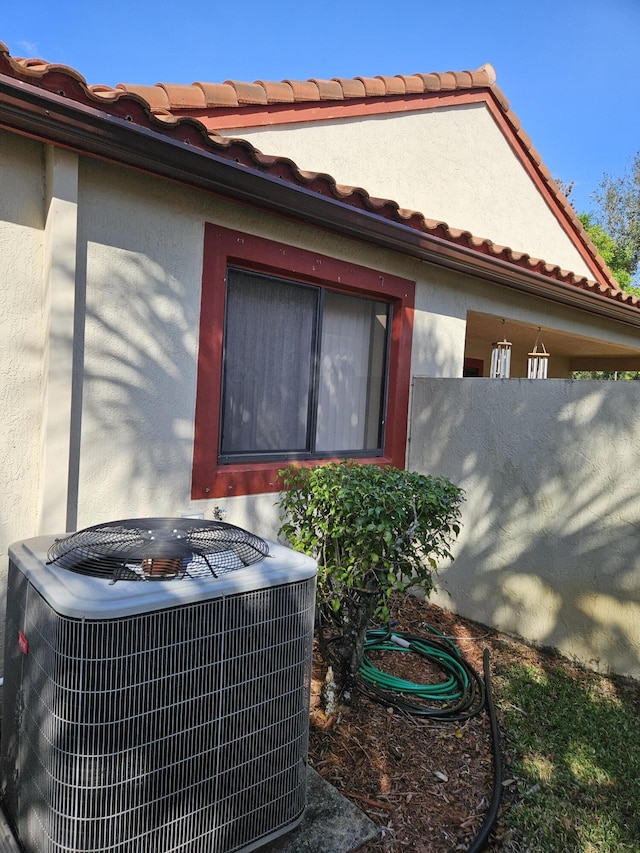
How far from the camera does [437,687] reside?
3.85 metres

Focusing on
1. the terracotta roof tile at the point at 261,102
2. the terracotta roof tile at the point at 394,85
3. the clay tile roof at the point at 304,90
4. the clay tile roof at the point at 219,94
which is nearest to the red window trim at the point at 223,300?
the terracotta roof tile at the point at 261,102

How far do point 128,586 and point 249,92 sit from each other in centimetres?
426

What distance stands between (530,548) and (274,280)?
10.2 ft

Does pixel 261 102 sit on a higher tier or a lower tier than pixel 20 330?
higher

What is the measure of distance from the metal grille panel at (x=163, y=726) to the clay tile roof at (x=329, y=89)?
15.9 feet

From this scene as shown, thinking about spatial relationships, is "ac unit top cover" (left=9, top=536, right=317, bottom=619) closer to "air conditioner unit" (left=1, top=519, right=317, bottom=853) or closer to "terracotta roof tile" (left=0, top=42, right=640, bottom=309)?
"air conditioner unit" (left=1, top=519, right=317, bottom=853)

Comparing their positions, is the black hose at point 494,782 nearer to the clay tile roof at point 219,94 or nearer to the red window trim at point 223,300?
the red window trim at point 223,300

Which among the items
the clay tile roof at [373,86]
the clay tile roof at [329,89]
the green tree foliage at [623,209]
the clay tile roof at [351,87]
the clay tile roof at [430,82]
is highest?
the green tree foliage at [623,209]

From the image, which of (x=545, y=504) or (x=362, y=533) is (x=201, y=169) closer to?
(x=362, y=533)

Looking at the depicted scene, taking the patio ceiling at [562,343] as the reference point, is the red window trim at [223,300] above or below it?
below

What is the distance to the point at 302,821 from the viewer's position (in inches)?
97.9

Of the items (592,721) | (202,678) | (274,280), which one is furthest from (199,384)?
(592,721)

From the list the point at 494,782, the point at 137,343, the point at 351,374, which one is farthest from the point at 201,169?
the point at 494,782

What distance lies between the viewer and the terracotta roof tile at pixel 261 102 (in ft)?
9.22
